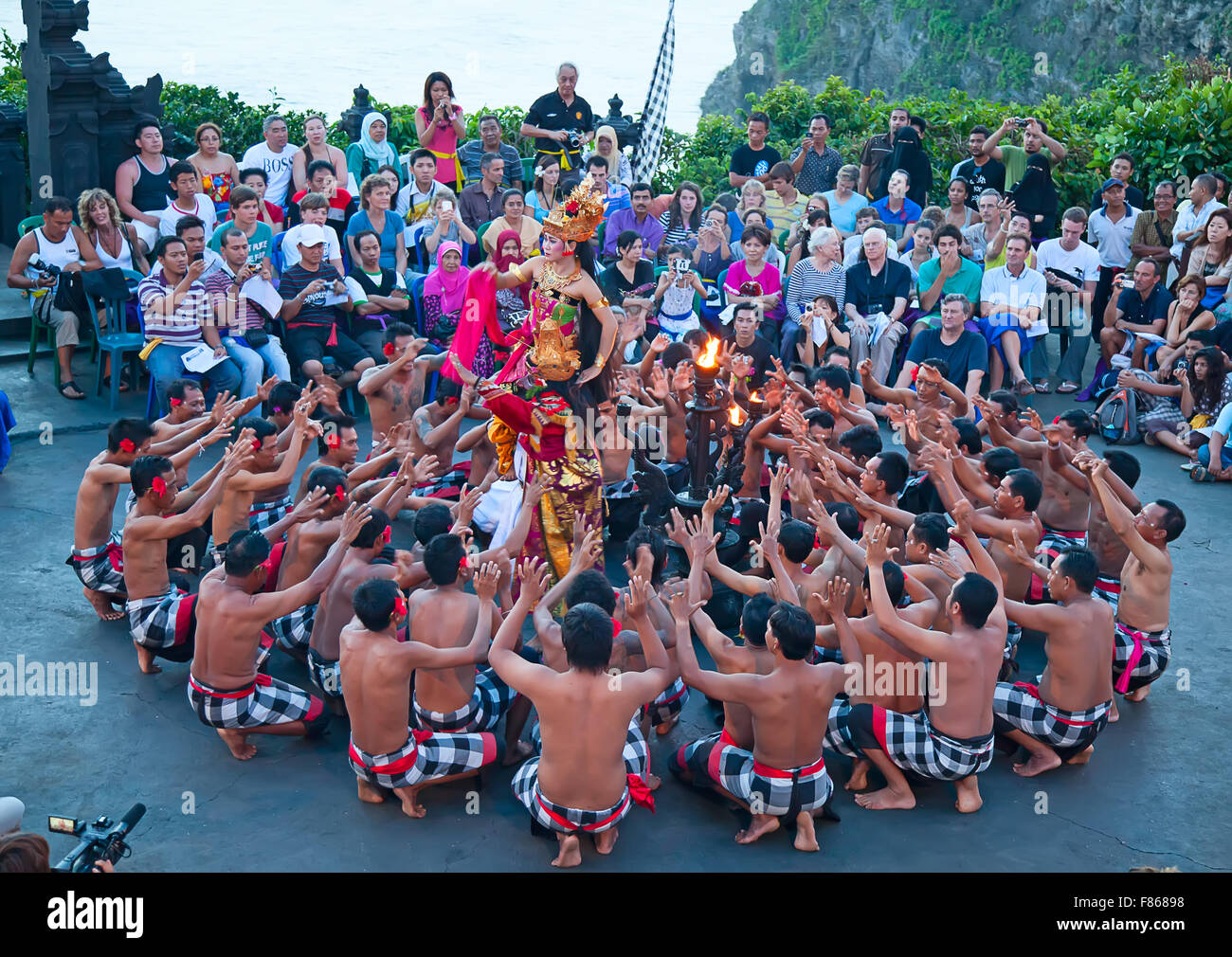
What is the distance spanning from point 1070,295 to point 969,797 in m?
7.07

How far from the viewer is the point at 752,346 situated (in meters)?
9.04

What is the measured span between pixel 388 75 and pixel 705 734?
25260 mm

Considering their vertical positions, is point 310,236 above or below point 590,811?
above

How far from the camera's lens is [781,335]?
35.6ft

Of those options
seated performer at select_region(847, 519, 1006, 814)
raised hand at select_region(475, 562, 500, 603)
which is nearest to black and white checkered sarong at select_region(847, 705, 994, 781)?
seated performer at select_region(847, 519, 1006, 814)

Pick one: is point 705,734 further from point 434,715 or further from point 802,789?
point 434,715

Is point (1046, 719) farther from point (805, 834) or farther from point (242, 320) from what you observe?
point (242, 320)

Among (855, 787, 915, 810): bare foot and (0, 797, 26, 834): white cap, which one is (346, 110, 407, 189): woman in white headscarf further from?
(0, 797, 26, 834): white cap

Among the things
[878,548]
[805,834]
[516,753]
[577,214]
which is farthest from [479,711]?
[577,214]

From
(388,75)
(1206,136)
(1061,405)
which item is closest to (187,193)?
(1061,405)

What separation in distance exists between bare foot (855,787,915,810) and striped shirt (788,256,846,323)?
561 centimetres

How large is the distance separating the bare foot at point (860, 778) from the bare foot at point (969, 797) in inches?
16.5

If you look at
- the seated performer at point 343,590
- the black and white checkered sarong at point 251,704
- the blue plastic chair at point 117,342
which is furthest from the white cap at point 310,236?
the black and white checkered sarong at point 251,704

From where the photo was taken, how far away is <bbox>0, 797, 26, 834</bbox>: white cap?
4388mm
